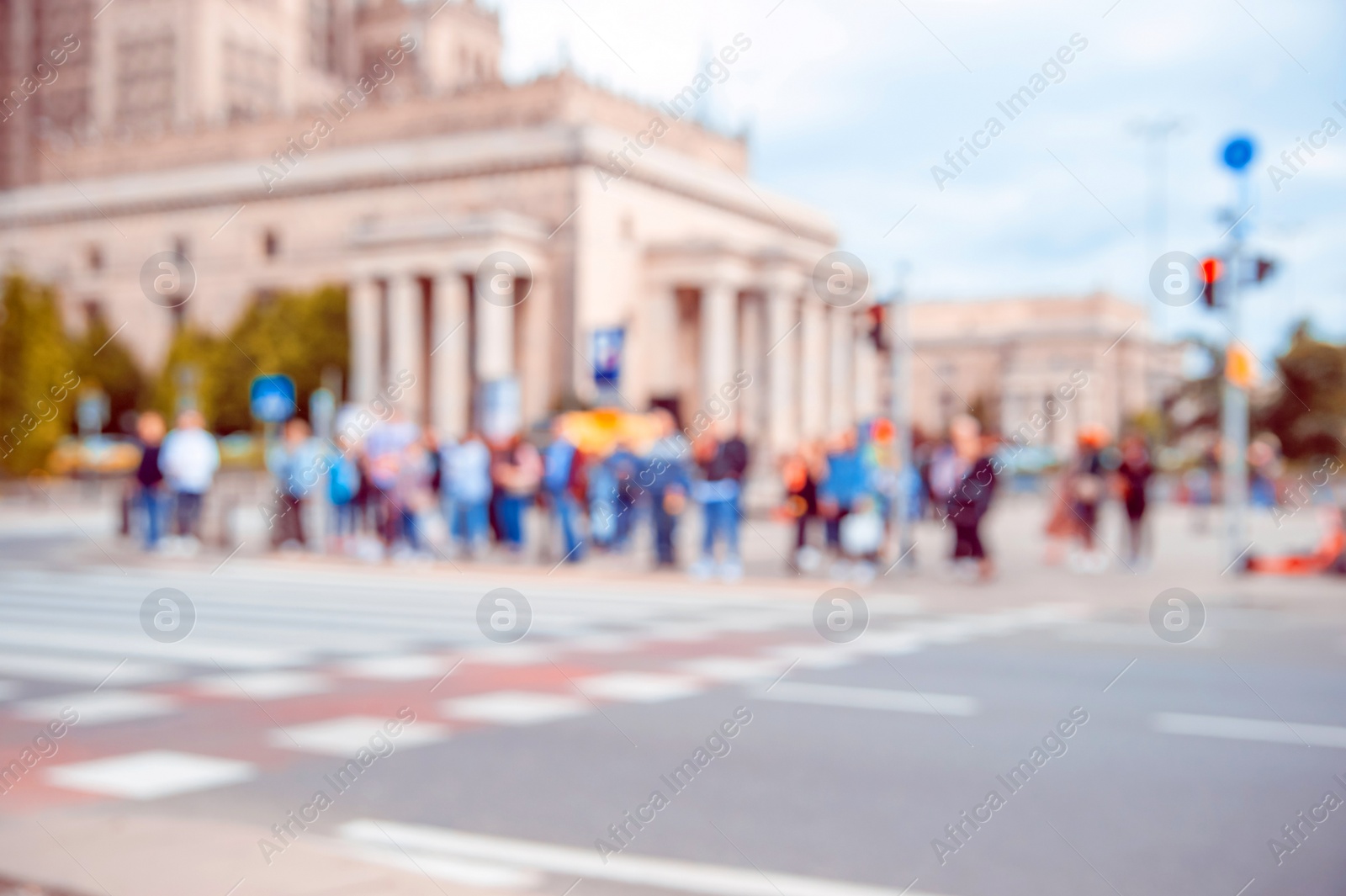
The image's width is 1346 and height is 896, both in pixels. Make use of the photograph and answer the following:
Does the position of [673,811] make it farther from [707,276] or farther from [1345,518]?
[707,276]

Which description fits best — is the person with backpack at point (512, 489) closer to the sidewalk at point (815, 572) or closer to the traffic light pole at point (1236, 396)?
the sidewalk at point (815, 572)

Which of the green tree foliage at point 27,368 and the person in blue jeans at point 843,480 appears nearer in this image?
the person in blue jeans at point 843,480

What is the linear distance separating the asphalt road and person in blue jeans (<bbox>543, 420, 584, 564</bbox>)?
7200 mm

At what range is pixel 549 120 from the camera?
82.5 meters

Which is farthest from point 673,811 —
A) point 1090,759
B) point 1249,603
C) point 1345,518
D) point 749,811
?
point 1345,518

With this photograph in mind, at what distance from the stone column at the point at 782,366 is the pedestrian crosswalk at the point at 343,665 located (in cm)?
6342

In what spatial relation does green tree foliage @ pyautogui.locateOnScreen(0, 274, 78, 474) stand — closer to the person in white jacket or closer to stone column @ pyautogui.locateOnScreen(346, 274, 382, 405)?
stone column @ pyautogui.locateOnScreen(346, 274, 382, 405)

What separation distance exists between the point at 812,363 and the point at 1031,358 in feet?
44.4

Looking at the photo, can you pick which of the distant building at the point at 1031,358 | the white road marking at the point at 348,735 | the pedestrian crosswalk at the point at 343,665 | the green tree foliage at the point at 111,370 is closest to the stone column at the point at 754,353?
the distant building at the point at 1031,358

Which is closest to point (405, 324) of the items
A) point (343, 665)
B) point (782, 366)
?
point (782, 366)

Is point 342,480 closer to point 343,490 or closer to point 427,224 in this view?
point 343,490

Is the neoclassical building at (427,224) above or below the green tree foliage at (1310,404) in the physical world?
above

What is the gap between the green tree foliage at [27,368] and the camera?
5066cm

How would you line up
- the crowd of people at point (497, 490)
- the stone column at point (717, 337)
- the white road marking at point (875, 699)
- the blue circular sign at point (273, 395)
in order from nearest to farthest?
the white road marking at point (875, 699) → the crowd of people at point (497, 490) → the blue circular sign at point (273, 395) → the stone column at point (717, 337)
